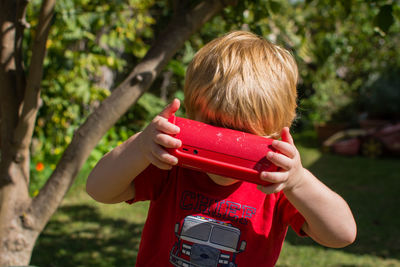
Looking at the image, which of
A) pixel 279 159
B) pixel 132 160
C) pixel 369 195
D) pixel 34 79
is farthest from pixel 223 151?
pixel 369 195

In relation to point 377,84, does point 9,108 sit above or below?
below

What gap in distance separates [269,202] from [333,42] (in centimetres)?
260

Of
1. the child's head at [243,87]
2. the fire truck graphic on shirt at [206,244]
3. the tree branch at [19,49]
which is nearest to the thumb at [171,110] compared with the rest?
the child's head at [243,87]

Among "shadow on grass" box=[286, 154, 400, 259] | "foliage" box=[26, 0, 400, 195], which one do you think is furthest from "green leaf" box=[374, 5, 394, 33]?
"shadow on grass" box=[286, 154, 400, 259]

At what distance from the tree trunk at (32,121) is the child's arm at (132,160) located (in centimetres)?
81

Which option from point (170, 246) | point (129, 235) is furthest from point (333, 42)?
point (170, 246)

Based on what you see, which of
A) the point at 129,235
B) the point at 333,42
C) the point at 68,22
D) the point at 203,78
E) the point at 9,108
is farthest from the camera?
the point at 129,235

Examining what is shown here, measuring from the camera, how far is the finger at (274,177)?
0.94 metres

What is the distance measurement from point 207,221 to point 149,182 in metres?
0.21

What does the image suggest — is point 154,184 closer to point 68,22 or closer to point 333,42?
point 68,22

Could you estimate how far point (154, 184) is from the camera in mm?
1257

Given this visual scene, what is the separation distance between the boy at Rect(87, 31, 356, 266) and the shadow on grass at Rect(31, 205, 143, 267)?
2302mm

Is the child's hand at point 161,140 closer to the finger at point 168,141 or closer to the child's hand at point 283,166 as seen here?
the finger at point 168,141

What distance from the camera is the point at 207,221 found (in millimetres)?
1197
